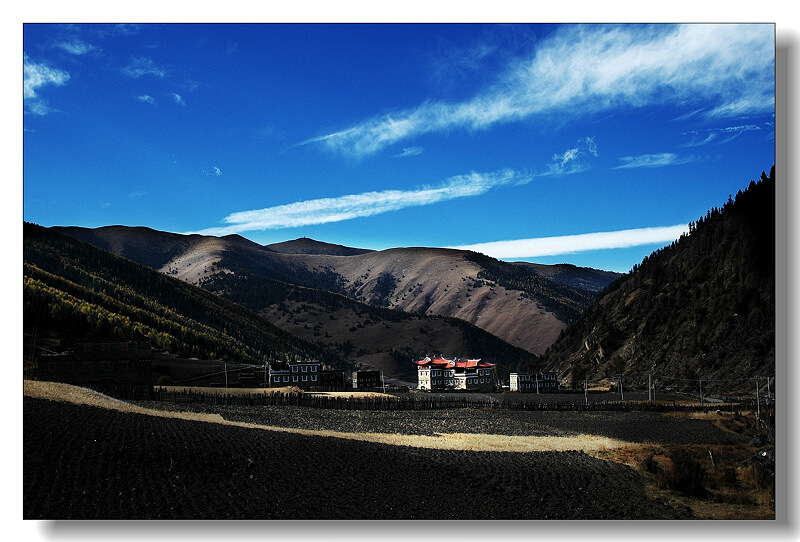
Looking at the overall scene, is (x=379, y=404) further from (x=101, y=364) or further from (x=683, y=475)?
(x=683, y=475)

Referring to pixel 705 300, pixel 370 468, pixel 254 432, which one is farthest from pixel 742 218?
pixel 705 300

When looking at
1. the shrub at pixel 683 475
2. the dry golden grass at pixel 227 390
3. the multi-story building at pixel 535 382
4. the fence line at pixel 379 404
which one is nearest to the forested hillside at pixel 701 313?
the fence line at pixel 379 404

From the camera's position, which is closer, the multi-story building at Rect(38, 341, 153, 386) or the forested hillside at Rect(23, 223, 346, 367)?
the forested hillside at Rect(23, 223, 346, 367)

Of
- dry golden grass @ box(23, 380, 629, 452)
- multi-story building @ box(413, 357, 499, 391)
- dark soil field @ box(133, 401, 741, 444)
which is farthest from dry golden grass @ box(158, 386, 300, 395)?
multi-story building @ box(413, 357, 499, 391)

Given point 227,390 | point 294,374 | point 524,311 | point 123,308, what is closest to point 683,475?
point 123,308

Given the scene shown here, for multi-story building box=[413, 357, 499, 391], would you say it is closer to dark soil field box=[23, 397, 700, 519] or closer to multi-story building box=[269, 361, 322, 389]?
multi-story building box=[269, 361, 322, 389]

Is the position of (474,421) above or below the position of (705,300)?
below

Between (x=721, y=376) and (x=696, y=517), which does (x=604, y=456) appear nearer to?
(x=696, y=517)

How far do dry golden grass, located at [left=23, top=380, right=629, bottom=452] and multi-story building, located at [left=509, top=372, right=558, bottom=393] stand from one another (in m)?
43.8

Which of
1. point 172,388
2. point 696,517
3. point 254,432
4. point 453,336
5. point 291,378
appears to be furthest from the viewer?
point 453,336

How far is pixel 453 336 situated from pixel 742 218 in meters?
119

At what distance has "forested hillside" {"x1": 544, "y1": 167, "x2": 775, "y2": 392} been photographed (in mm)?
19062

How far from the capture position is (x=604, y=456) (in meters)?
21.5

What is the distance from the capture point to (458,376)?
7581cm
